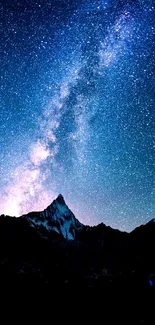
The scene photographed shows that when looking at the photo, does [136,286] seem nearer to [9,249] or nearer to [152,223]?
[9,249]

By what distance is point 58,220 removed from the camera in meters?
126

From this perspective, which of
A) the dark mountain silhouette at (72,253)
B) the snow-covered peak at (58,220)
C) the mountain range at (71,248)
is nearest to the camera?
the dark mountain silhouette at (72,253)

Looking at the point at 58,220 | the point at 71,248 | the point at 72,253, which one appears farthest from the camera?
the point at 58,220

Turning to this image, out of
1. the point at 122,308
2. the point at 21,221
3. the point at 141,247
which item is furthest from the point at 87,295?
the point at 21,221

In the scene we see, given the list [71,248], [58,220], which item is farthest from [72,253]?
[58,220]

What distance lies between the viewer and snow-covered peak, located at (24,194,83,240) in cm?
11727

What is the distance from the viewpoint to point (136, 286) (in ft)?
157

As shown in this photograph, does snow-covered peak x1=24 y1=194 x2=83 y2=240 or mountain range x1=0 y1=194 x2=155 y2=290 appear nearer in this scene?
mountain range x1=0 y1=194 x2=155 y2=290

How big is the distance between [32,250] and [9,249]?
10.1m

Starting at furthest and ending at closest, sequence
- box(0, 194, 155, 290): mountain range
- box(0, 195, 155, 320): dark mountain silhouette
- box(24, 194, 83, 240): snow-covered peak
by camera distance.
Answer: box(24, 194, 83, 240): snow-covered peak → box(0, 194, 155, 290): mountain range → box(0, 195, 155, 320): dark mountain silhouette

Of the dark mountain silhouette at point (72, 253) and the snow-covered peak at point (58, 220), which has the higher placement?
the snow-covered peak at point (58, 220)

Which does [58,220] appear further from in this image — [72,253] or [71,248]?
[72,253]

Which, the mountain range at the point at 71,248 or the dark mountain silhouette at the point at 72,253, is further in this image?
the mountain range at the point at 71,248

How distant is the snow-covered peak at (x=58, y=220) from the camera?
117269mm
